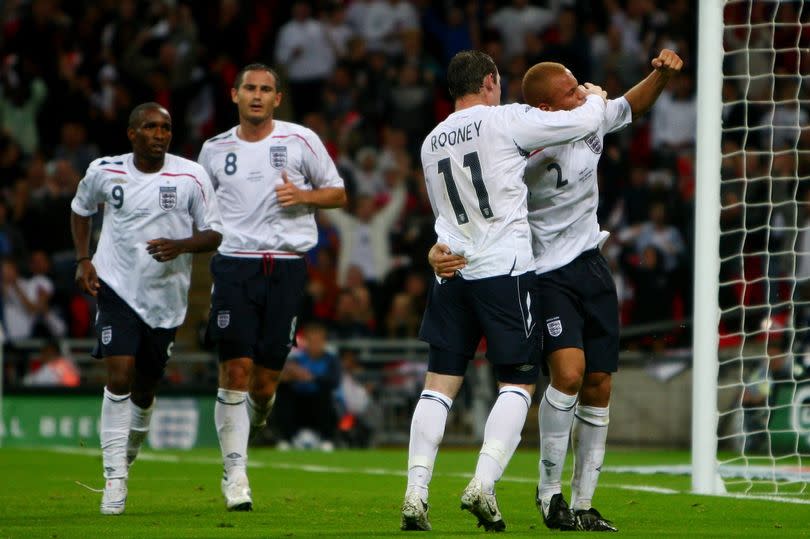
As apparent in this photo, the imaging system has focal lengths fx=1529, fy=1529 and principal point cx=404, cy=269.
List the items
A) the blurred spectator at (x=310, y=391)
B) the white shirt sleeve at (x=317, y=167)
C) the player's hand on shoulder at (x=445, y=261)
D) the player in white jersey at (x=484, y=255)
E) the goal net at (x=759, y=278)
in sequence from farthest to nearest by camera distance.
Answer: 1. the blurred spectator at (x=310, y=391)
2. the goal net at (x=759, y=278)
3. the white shirt sleeve at (x=317, y=167)
4. the player's hand on shoulder at (x=445, y=261)
5. the player in white jersey at (x=484, y=255)

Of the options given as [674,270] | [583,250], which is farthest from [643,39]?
[583,250]

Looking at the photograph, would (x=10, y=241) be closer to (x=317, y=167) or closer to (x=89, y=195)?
(x=89, y=195)

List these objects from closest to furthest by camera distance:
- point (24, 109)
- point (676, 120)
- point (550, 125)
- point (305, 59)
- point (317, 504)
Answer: point (550, 125) < point (317, 504) < point (676, 120) < point (305, 59) < point (24, 109)

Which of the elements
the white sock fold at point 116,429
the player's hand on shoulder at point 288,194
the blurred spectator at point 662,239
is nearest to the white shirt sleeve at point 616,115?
the player's hand on shoulder at point 288,194

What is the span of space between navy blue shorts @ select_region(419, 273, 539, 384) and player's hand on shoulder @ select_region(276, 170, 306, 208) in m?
1.93

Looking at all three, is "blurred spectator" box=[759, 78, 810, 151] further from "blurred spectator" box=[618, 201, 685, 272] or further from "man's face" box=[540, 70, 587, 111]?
"man's face" box=[540, 70, 587, 111]

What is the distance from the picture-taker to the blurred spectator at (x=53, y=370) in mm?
18250

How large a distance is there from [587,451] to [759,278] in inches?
215

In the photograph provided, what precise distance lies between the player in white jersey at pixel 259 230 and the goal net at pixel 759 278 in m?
2.76

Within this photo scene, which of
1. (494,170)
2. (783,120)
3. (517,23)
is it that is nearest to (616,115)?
(494,170)

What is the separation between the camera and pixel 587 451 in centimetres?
809

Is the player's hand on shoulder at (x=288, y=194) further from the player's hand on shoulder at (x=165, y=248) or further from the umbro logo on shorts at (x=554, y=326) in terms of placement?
the umbro logo on shorts at (x=554, y=326)

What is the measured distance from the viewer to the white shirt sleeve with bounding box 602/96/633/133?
7840 millimetres

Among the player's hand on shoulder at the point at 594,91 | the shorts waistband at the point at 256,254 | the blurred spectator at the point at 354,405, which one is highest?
the player's hand on shoulder at the point at 594,91
